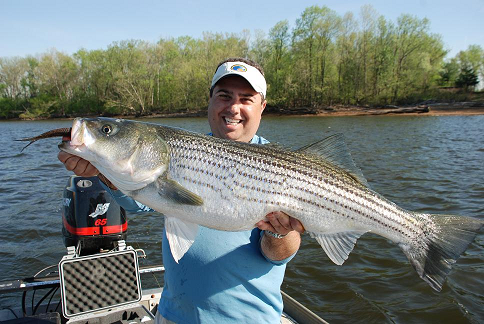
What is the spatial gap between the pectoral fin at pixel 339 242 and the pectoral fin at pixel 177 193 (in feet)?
3.55

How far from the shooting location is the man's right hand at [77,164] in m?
2.90

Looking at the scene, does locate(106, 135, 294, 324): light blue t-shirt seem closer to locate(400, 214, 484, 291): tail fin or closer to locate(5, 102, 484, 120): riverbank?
locate(400, 214, 484, 291): tail fin

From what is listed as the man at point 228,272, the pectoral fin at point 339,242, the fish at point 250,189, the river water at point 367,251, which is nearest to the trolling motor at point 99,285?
the man at point 228,272

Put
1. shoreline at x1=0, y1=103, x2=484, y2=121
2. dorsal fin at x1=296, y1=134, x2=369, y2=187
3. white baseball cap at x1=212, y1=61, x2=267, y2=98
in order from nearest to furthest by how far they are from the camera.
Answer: dorsal fin at x1=296, y1=134, x2=369, y2=187
white baseball cap at x1=212, y1=61, x2=267, y2=98
shoreline at x1=0, y1=103, x2=484, y2=121

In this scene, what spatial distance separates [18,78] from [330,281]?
3667 inches

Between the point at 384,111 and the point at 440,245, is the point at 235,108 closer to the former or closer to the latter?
the point at 440,245

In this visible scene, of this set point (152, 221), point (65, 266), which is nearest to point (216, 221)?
point (65, 266)

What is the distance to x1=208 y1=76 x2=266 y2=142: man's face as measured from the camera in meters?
3.61

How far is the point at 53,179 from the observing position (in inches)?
631

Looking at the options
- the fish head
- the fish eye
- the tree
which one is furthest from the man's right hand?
the tree

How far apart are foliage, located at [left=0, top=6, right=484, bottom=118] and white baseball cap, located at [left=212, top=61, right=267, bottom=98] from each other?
6228 centimetres

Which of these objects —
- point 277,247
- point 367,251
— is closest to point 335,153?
point 277,247

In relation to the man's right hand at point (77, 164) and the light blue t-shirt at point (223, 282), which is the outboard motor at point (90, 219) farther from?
the light blue t-shirt at point (223, 282)

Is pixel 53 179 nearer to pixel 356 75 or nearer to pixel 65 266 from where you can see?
pixel 65 266
